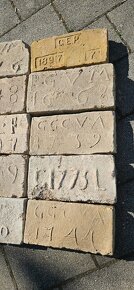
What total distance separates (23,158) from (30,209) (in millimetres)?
374

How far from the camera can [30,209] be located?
2.90 metres

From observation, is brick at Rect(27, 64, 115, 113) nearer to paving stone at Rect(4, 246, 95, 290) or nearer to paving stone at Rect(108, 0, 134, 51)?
paving stone at Rect(108, 0, 134, 51)

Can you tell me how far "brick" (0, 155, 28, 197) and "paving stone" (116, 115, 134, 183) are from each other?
0.68 metres

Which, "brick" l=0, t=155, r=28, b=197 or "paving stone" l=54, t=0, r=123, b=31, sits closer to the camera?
"brick" l=0, t=155, r=28, b=197

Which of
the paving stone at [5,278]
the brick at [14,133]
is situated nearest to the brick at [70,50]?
the brick at [14,133]

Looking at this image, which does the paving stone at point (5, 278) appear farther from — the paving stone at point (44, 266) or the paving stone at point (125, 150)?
the paving stone at point (125, 150)

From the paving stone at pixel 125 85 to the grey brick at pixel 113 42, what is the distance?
0.06 meters

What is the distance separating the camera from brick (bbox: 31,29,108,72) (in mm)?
A: 3039

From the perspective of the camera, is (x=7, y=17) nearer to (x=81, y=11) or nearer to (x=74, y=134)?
(x=81, y=11)

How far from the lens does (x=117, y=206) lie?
287cm

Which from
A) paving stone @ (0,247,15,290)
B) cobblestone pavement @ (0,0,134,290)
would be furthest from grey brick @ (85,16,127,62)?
paving stone @ (0,247,15,290)

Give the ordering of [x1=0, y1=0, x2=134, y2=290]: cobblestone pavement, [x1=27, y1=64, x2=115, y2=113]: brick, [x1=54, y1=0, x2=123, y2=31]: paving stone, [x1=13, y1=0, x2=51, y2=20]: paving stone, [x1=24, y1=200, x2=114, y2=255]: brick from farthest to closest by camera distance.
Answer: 1. [x1=13, y1=0, x2=51, y2=20]: paving stone
2. [x1=54, y1=0, x2=123, y2=31]: paving stone
3. [x1=27, y1=64, x2=115, y2=113]: brick
4. [x1=0, y1=0, x2=134, y2=290]: cobblestone pavement
5. [x1=24, y1=200, x2=114, y2=255]: brick

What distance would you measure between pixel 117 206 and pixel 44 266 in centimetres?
68

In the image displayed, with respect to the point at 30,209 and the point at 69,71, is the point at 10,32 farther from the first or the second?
the point at 30,209
